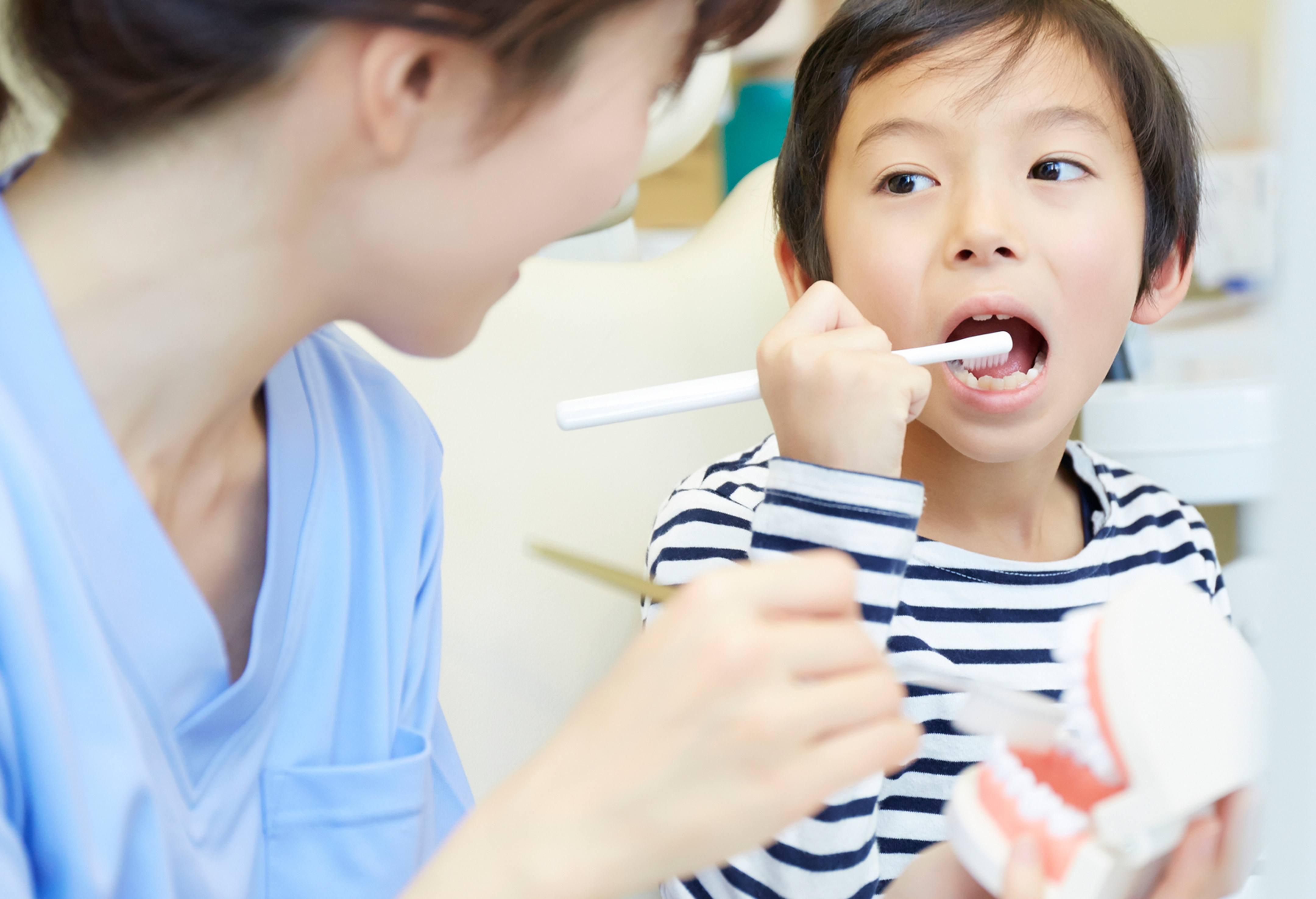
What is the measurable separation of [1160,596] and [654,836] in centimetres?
22

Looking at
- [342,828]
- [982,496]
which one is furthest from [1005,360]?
[342,828]

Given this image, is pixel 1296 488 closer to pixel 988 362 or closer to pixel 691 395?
pixel 691 395

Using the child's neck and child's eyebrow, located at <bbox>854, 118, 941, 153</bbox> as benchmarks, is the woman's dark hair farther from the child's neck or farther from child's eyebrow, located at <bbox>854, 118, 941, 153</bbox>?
the child's neck

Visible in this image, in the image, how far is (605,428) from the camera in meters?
0.96

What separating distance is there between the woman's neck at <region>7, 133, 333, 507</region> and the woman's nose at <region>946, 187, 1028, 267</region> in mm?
461

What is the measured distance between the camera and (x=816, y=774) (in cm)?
42

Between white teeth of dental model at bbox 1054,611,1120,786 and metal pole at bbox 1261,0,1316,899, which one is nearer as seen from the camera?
metal pole at bbox 1261,0,1316,899

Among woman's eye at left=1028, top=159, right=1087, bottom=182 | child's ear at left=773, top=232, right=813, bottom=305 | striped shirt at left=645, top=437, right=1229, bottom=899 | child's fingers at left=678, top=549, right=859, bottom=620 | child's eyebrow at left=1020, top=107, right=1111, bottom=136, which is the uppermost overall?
child's eyebrow at left=1020, top=107, right=1111, bottom=136

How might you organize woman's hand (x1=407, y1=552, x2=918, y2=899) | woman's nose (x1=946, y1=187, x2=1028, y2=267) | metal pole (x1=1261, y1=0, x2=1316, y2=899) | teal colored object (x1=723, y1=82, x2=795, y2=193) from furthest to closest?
A: teal colored object (x1=723, y1=82, x2=795, y2=193)
woman's nose (x1=946, y1=187, x2=1028, y2=267)
woman's hand (x1=407, y1=552, x2=918, y2=899)
metal pole (x1=1261, y1=0, x2=1316, y2=899)

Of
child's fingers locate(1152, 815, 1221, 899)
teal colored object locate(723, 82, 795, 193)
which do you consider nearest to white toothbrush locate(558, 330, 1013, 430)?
child's fingers locate(1152, 815, 1221, 899)

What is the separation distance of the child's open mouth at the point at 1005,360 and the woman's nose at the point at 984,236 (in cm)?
4

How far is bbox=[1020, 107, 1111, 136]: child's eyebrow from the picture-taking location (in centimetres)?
83

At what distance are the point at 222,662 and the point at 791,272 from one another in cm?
59

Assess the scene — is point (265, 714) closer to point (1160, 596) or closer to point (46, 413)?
point (46, 413)
